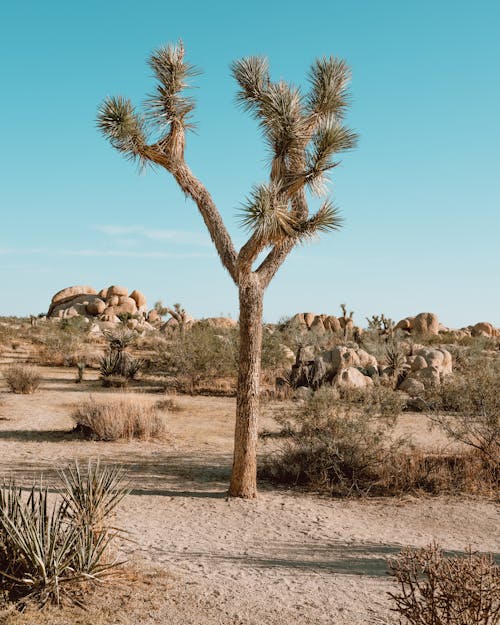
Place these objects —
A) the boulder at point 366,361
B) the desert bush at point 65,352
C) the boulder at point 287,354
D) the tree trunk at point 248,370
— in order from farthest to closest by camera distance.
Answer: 1. the desert bush at point 65,352
2. the boulder at point 287,354
3. the boulder at point 366,361
4. the tree trunk at point 248,370

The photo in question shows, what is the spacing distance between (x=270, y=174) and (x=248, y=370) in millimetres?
2569

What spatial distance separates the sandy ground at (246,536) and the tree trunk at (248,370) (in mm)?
643

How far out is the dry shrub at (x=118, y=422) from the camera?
12.1 meters

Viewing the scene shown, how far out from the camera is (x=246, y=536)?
7117 mm

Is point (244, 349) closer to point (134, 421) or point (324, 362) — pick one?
point (134, 421)

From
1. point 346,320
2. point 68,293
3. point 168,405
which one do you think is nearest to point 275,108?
point 168,405

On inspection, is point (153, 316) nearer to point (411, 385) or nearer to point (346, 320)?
point (346, 320)

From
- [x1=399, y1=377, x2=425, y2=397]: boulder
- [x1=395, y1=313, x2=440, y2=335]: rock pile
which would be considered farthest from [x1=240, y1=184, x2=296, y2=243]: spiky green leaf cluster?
[x1=395, y1=313, x2=440, y2=335]: rock pile

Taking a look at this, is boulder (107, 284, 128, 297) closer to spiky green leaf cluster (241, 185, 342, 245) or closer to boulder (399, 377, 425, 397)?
boulder (399, 377, 425, 397)

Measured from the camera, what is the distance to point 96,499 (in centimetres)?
566

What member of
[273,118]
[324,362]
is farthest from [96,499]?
[324,362]

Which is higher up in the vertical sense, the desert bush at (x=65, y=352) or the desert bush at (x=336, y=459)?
the desert bush at (x=65, y=352)

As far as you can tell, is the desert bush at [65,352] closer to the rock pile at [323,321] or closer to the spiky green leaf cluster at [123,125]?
the spiky green leaf cluster at [123,125]

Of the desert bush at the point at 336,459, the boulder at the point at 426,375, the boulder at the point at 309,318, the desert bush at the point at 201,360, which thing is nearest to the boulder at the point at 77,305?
the boulder at the point at 309,318
